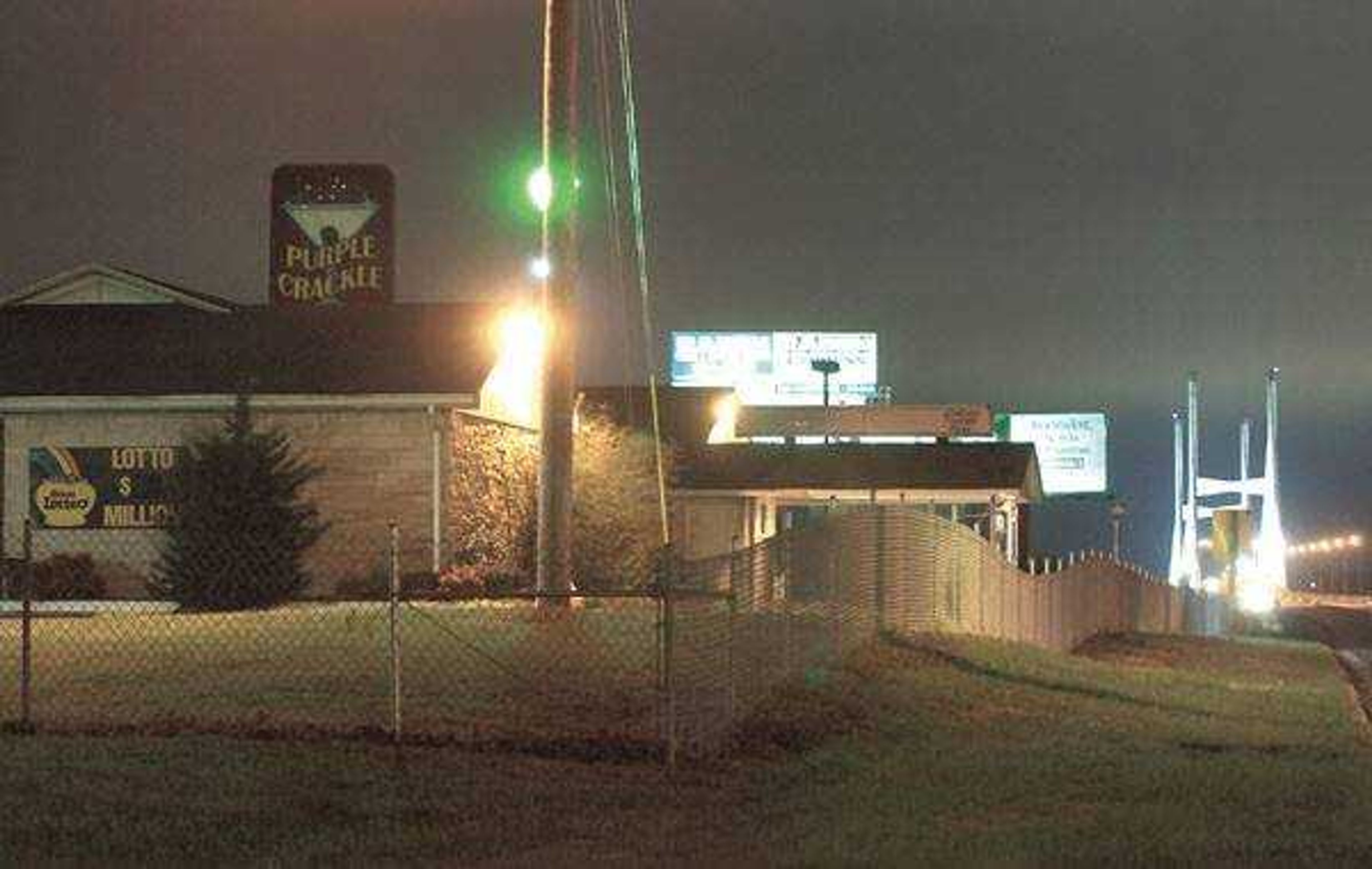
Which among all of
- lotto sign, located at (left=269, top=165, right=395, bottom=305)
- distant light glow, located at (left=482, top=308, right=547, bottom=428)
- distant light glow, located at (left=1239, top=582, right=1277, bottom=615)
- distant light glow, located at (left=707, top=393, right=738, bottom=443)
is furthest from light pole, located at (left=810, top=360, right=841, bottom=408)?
distant light glow, located at (left=482, top=308, right=547, bottom=428)

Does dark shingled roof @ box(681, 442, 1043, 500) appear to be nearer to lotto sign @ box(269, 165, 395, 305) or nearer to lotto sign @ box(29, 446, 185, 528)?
lotto sign @ box(269, 165, 395, 305)

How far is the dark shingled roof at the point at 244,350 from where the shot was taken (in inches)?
1457

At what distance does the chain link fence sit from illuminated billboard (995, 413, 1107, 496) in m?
77.1

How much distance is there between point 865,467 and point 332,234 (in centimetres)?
1359

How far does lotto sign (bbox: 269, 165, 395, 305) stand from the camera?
151 ft

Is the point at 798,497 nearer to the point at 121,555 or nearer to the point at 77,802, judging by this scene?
the point at 121,555

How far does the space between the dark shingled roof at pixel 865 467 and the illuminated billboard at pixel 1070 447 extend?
55.5 m

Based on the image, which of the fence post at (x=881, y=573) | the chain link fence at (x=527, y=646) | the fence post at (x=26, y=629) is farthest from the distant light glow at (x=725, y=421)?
the fence post at (x=26, y=629)

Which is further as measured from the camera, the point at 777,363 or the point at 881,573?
the point at 777,363

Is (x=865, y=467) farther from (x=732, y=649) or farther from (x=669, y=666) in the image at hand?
(x=669, y=666)

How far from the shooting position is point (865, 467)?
2088 inches

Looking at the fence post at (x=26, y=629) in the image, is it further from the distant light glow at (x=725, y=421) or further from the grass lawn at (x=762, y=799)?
the distant light glow at (x=725, y=421)

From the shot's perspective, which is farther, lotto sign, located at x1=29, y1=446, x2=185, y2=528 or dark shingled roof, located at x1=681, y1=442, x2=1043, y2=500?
dark shingled roof, located at x1=681, y1=442, x2=1043, y2=500

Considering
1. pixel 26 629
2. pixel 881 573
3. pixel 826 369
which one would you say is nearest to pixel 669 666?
pixel 26 629
